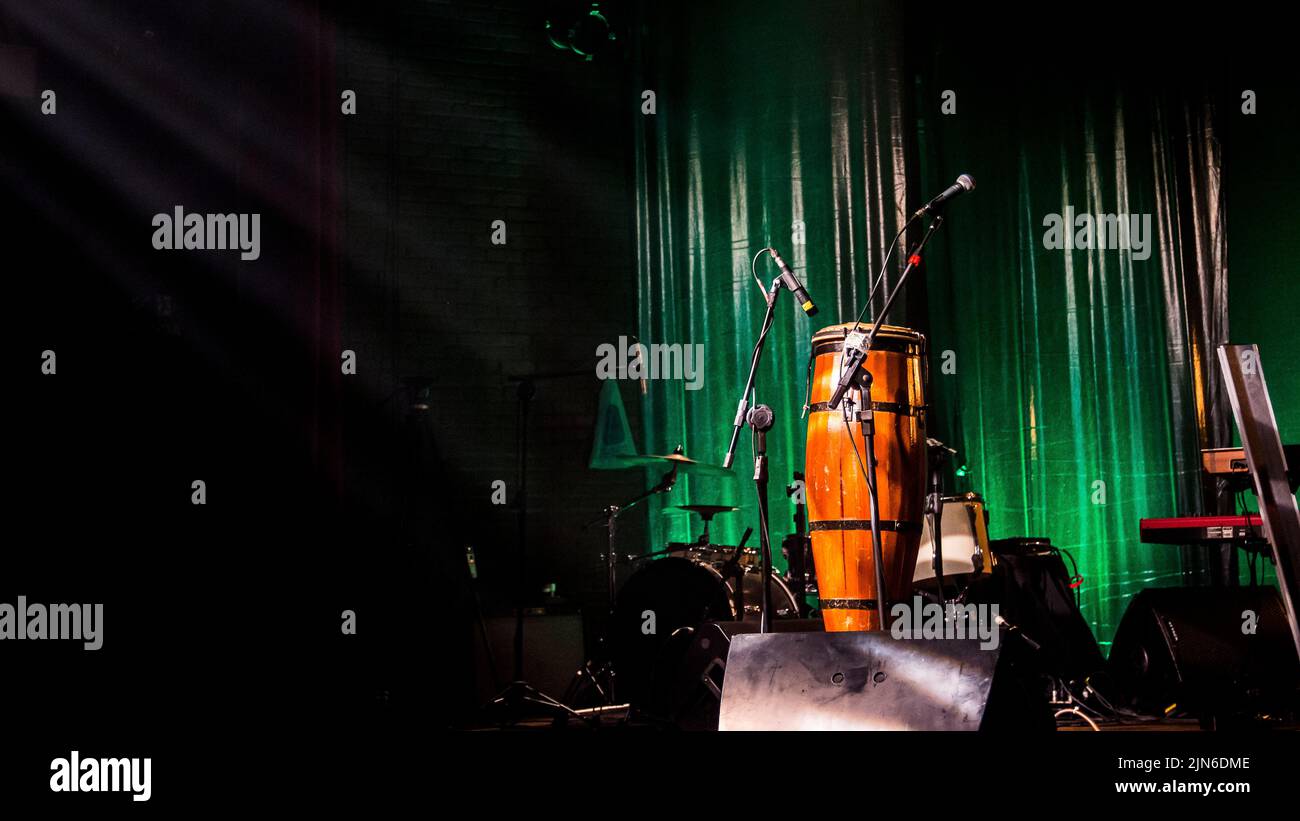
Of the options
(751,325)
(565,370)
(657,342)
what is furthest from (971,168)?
(565,370)

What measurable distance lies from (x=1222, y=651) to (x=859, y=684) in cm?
196

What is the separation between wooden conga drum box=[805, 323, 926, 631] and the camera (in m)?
3.72

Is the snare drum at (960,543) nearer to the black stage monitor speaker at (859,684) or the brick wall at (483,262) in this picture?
the black stage monitor speaker at (859,684)

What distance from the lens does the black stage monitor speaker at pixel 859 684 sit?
2654mm

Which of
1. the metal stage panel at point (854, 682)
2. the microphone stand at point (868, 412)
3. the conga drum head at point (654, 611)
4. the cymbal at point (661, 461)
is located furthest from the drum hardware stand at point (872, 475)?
the cymbal at point (661, 461)

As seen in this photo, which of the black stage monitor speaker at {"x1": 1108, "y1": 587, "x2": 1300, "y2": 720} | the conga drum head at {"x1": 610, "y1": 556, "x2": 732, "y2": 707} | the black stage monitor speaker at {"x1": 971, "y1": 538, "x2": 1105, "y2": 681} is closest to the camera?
the black stage monitor speaker at {"x1": 1108, "y1": 587, "x2": 1300, "y2": 720}

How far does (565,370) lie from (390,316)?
979 millimetres

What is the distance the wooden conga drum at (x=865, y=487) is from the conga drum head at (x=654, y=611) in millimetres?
866

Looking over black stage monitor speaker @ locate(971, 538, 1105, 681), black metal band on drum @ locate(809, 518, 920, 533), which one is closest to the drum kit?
black metal band on drum @ locate(809, 518, 920, 533)

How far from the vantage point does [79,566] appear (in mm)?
3451

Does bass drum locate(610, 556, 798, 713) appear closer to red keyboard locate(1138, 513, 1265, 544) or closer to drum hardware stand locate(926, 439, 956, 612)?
drum hardware stand locate(926, 439, 956, 612)
